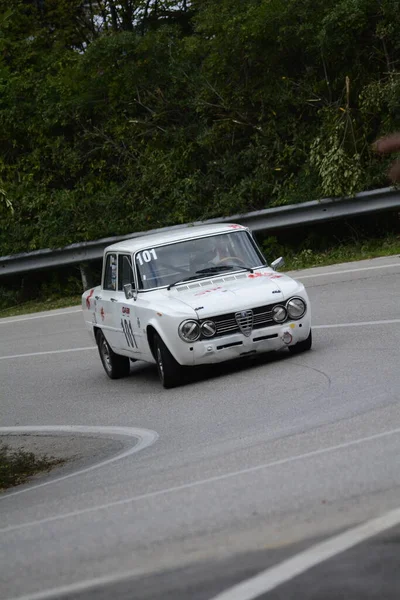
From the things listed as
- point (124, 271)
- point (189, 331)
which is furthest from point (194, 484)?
point (124, 271)

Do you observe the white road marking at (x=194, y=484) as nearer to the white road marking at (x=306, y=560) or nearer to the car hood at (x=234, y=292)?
the white road marking at (x=306, y=560)

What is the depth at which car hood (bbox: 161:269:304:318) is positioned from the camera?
11.5 m

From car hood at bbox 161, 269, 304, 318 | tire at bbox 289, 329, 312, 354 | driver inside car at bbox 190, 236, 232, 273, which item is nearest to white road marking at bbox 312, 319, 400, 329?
tire at bbox 289, 329, 312, 354

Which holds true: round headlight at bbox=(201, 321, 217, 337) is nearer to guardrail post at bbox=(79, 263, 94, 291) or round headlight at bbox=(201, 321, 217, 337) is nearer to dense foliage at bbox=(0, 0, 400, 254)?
dense foliage at bbox=(0, 0, 400, 254)

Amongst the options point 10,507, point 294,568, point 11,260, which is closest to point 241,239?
point 10,507

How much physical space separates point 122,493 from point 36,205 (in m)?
20.0

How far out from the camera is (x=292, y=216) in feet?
68.9

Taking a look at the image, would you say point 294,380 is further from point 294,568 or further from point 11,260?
point 11,260

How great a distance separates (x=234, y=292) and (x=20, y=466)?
3.20m

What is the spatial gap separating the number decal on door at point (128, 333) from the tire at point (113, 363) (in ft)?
2.44

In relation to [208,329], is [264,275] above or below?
above

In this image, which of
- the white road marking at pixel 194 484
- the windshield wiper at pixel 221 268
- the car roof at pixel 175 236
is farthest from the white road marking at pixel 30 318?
the white road marking at pixel 194 484

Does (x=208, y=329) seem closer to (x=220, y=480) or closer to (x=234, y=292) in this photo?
(x=234, y=292)

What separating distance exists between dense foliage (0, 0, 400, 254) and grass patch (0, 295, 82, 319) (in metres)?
1.41
